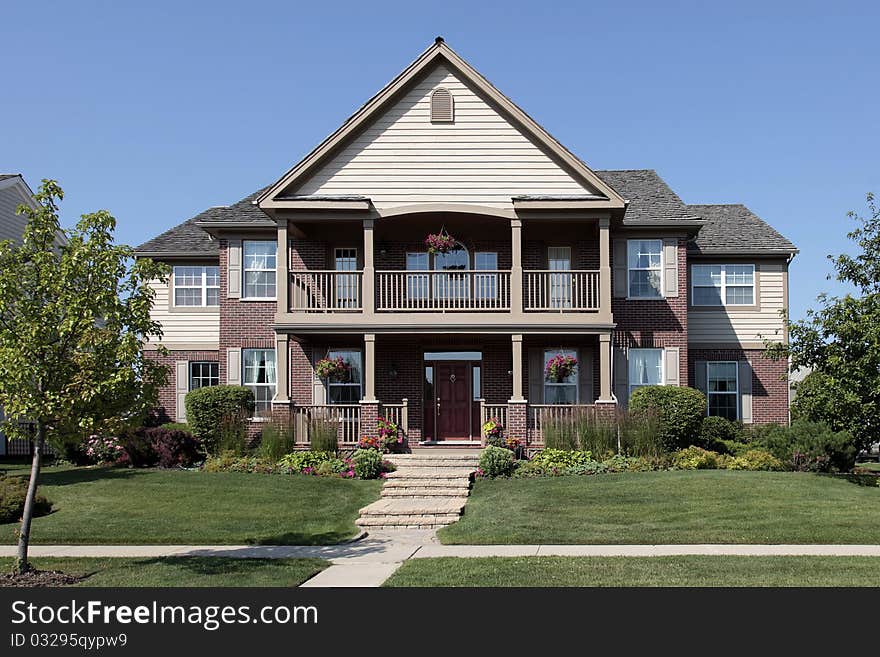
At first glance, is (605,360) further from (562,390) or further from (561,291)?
(561,291)

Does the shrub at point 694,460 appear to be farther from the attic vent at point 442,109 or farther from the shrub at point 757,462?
the attic vent at point 442,109

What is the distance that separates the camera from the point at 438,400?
23297 millimetres

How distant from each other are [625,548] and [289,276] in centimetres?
1249

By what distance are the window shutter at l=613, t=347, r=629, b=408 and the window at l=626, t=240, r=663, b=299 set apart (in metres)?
1.65

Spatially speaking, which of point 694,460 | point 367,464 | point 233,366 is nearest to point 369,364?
point 367,464

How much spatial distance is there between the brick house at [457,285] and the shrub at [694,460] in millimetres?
2667

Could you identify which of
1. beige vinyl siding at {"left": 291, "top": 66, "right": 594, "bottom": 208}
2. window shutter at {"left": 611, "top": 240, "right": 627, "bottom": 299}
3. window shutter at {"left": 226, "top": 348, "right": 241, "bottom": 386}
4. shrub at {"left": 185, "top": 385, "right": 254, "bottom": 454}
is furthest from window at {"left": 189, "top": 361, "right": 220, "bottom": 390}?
window shutter at {"left": 611, "top": 240, "right": 627, "bottom": 299}

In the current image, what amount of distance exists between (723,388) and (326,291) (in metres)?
11.5

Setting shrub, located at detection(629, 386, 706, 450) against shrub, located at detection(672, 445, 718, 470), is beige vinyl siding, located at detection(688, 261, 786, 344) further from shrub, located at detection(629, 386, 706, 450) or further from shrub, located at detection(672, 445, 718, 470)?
shrub, located at detection(672, 445, 718, 470)

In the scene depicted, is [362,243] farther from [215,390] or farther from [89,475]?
[89,475]

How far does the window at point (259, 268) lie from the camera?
23.9 m

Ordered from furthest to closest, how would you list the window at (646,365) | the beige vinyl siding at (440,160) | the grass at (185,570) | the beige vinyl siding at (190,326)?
the beige vinyl siding at (190,326) → the window at (646,365) → the beige vinyl siding at (440,160) → the grass at (185,570)

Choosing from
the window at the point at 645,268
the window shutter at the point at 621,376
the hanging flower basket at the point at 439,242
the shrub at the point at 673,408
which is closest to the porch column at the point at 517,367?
the shrub at the point at 673,408
